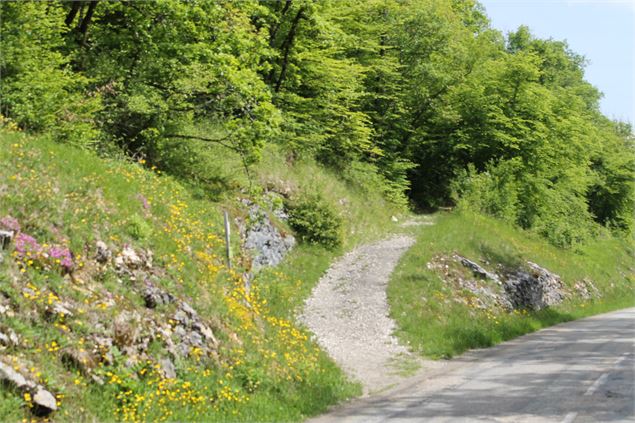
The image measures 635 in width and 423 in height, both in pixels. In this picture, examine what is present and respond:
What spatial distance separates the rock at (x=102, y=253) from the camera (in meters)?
10.3

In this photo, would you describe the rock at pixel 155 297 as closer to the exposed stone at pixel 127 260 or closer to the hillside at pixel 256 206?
the hillside at pixel 256 206

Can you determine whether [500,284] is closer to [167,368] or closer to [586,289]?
[586,289]

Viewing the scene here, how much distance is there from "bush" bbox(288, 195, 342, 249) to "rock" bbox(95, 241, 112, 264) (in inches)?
513

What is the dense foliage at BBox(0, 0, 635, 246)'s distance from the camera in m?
16.0

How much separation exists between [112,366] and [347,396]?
4899 mm

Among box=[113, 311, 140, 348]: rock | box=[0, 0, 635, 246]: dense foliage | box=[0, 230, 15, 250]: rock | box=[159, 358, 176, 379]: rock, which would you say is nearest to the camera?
box=[0, 230, 15, 250]: rock

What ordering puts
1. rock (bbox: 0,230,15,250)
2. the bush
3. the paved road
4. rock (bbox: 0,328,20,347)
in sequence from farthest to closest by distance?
1. the bush
2. the paved road
3. rock (bbox: 0,230,15,250)
4. rock (bbox: 0,328,20,347)

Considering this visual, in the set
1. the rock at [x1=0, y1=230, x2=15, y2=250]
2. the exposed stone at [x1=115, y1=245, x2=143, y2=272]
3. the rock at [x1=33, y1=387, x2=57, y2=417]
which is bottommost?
the rock at [x1=33, y1=387, x2=57, y2=417]

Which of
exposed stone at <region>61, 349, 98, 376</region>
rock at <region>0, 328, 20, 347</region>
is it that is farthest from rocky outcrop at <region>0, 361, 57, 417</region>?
exposed stone at <region>61, 349, 98, 376</region>

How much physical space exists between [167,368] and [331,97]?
70.2ft

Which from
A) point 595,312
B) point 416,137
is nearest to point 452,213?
point 416,137

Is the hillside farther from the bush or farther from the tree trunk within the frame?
the tree trunk

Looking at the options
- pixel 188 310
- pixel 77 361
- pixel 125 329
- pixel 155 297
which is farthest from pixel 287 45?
pixel 77 361

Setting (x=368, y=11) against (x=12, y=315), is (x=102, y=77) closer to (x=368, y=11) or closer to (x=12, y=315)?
(x=12, y=315)
